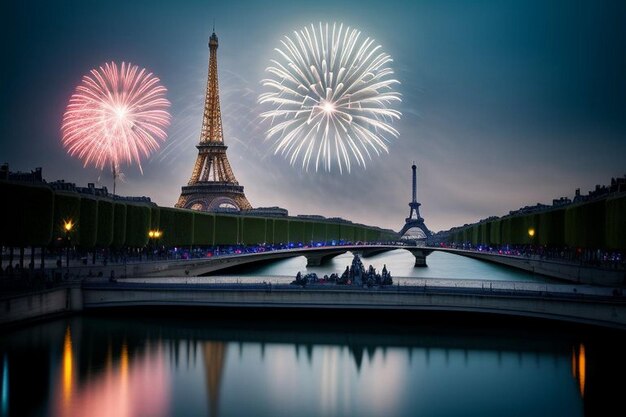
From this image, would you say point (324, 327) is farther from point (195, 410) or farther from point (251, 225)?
point (251, 225)

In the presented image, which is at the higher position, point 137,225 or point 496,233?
point 496,233

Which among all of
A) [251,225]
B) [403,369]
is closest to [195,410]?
[403,369]

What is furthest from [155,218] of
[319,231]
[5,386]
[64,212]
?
[319,231]

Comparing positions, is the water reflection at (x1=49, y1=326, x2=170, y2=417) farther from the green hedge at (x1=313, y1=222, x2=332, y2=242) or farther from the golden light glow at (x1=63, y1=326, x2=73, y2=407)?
the green hedge at (x1=313, y1=222, x2=332, y2=242)

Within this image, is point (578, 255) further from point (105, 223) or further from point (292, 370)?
point (292, 370)

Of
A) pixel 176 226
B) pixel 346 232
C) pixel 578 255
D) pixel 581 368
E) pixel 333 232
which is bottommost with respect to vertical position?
pixel 581 368

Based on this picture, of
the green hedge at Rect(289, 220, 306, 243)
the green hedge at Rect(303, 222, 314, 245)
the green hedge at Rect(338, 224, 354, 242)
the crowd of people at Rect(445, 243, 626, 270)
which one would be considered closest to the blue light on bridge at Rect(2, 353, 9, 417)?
the crowd of people at Rect(445, 243, 626, 270)
